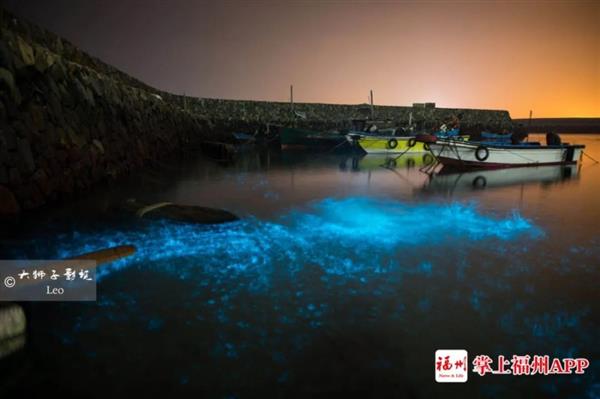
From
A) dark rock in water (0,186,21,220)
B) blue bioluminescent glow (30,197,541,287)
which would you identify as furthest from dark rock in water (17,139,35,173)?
blue bioluminescent glow (30,197,541,287)

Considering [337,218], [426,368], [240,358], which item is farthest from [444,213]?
[240,358]

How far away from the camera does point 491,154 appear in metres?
20.9

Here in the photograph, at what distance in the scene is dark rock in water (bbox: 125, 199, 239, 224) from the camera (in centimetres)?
916

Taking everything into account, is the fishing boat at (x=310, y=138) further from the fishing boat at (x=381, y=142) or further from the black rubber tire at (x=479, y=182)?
the black rubber tire at (x=479, y=182)

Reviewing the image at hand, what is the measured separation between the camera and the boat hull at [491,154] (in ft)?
67.1

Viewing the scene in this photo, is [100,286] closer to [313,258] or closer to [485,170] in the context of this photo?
[313,258]

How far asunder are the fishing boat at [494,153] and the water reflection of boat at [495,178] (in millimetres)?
558

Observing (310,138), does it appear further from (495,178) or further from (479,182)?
(479,182)

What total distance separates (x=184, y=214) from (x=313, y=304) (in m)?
5.51

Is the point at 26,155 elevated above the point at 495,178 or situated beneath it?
elevated above

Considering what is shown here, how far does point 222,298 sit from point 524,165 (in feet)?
75.9

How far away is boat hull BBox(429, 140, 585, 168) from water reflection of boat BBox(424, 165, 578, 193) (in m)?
0.52

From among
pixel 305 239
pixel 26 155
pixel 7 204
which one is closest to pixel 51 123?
pixel 26 155

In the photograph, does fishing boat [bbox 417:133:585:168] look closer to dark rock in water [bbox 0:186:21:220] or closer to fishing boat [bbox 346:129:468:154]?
fishing boat [bbox 346:129:468:154]
